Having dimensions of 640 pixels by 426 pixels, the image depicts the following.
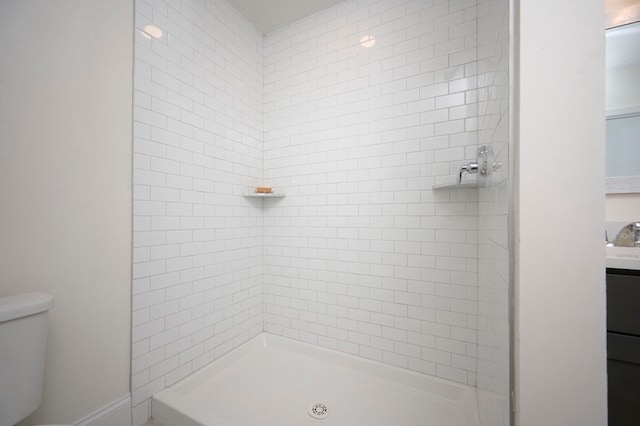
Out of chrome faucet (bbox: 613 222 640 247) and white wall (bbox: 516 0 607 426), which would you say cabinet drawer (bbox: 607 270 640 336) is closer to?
chrome faucet (bbox: 613 222 640 247)

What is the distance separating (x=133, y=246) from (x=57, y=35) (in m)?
0.98

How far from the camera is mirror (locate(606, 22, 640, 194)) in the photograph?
120cm

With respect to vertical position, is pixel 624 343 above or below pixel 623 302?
below

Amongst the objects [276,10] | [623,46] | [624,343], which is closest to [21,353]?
[624,343]

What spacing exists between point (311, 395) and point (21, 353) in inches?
53.0

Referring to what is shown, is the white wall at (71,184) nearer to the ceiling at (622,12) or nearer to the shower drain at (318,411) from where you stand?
the shower drain at (318,411)

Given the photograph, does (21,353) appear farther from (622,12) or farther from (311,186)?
(622,12)

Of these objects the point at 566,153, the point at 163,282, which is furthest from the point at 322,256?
the point at 566,153

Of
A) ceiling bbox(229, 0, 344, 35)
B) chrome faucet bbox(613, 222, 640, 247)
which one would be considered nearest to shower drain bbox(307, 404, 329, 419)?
chrome faucet bbox(613, 222, 640, 247)

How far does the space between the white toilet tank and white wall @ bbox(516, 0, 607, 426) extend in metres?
1.46

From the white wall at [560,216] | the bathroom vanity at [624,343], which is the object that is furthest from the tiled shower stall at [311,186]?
the white wall at [560,216]

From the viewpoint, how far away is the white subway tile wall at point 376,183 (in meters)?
1.52

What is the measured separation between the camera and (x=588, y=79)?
18.3 inches

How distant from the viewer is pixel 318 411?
142 cm
